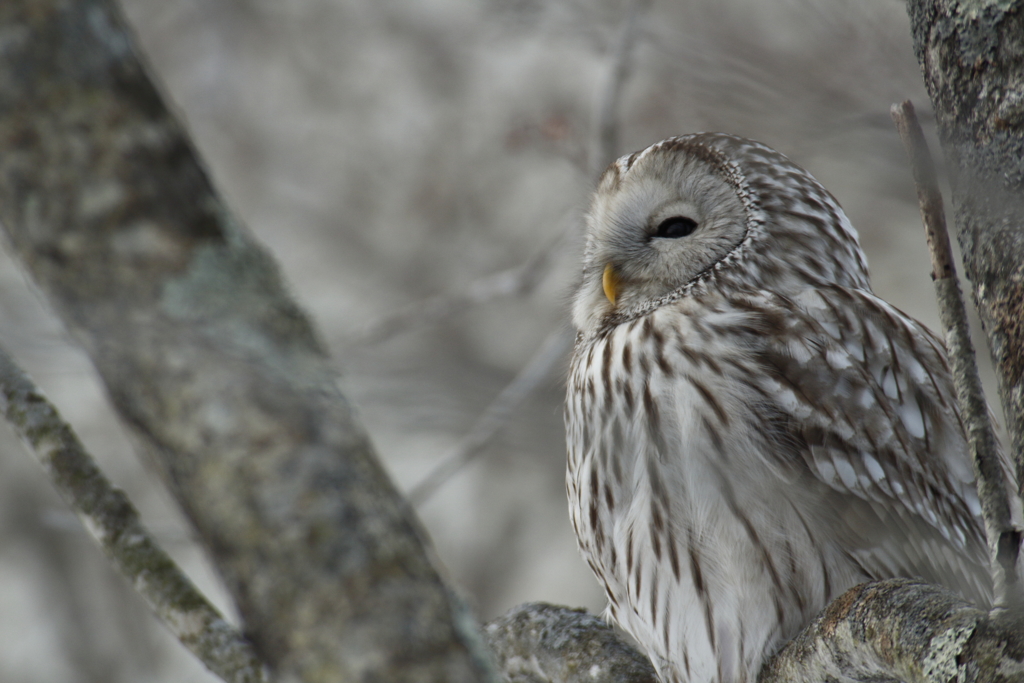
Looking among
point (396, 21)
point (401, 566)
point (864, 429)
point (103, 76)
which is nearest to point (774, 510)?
point (864, 429)

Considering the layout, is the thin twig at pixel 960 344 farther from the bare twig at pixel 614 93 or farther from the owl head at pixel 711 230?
the bare twig at pixel 614 93

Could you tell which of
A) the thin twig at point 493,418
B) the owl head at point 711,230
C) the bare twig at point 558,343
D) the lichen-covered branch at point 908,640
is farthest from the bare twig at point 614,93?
the lichen-covered branch at point 908,640

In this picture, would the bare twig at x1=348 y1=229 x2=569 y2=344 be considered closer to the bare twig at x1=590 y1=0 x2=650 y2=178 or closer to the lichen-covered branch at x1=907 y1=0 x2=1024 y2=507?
the bare twig at x1=590 y1=0 x2=650 y2=178

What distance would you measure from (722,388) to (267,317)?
5.49 feet

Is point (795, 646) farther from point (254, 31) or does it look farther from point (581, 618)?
point (254, 31)

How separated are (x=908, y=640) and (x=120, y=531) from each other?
3.82 ft

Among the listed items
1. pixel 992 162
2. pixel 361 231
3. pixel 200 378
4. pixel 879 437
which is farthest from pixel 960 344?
pixel 361 231

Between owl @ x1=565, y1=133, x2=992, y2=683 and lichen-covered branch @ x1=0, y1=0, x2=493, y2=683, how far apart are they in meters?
1.59

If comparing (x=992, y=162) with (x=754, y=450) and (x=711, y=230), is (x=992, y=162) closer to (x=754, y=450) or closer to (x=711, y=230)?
(x=754, y=450)

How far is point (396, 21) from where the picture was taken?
379 inches

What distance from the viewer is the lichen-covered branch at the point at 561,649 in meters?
2.85

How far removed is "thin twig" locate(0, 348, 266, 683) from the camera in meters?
1.35

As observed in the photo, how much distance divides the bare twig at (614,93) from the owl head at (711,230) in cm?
45

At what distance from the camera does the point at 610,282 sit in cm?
309
